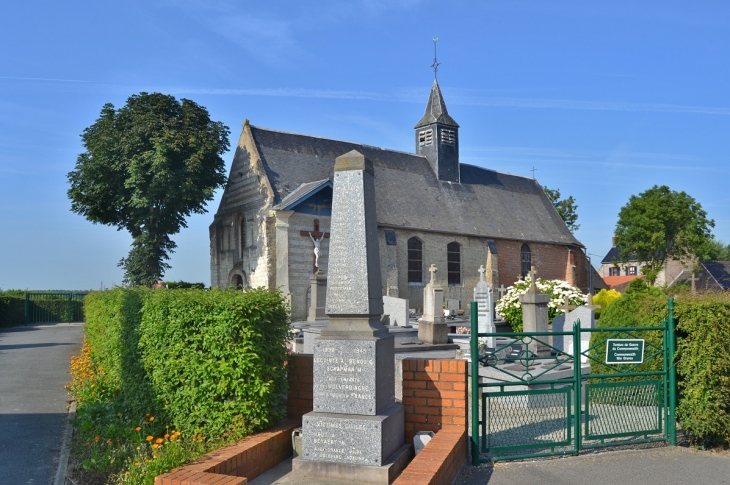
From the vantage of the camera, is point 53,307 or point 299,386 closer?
point 299,386

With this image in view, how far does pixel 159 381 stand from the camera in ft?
21.5

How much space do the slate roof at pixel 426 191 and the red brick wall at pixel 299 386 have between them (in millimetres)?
20187

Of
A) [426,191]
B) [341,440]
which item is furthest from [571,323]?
[426,191]

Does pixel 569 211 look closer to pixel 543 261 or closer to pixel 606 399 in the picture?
pixel 543 261

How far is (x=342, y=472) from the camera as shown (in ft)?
18.0

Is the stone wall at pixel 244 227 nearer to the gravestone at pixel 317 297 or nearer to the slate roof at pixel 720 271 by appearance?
the gravestone at pixel 317 297

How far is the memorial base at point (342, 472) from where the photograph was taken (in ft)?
17.6

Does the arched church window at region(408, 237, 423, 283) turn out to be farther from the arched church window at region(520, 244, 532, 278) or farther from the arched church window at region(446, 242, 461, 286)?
the arched church window at region(520, 244, 532, 278)

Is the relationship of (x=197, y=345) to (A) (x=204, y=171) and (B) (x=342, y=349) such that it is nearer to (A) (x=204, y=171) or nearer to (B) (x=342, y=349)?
(B) (x=342, y=349)

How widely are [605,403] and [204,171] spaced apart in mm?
21717

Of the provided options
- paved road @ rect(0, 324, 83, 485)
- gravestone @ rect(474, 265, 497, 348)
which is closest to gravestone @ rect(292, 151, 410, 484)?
paved road @ rect(0, 324, 83, 485)

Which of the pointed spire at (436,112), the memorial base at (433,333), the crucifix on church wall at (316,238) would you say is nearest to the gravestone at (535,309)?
the memorial base at (433,333)

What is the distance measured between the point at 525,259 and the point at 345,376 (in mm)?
31255

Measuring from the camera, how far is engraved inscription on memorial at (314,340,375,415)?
5.66 meters
